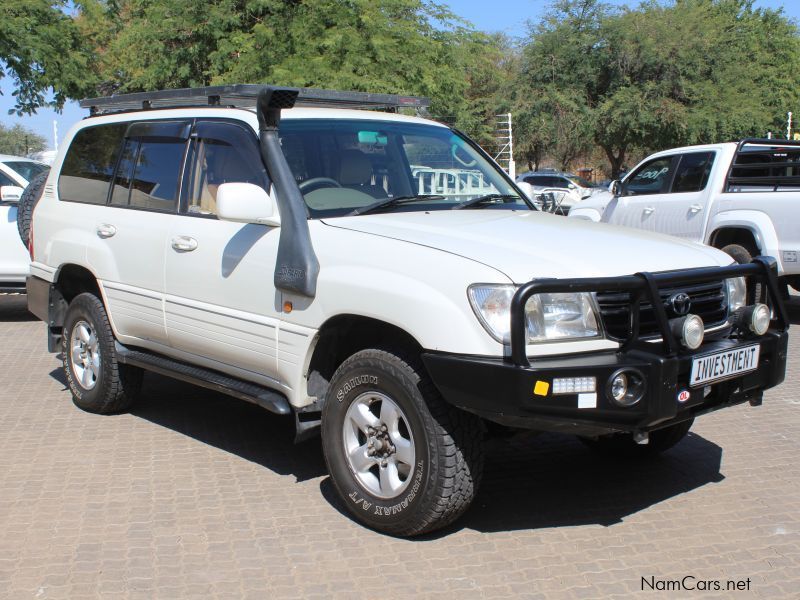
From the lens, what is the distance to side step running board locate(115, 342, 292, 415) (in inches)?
186

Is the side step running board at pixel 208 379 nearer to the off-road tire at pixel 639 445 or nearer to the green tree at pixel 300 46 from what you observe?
the off-road tire at pixel 639 445

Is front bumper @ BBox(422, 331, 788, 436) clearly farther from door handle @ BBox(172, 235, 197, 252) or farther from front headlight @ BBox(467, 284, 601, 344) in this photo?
door handle @ BBox(172, 235, 197, 252)

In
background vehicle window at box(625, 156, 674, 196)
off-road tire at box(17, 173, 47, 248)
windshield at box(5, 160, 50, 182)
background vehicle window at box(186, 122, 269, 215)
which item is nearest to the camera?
background vehicle window at box(186, 122, 269, 215)

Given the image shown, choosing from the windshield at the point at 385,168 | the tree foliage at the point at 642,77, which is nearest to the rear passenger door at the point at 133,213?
the windshield at the point at 385,168

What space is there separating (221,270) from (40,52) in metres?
16.2

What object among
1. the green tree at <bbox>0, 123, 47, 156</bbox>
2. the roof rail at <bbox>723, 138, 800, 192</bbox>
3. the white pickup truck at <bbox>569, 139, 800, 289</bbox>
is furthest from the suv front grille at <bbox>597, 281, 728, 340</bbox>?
the green tree at <bbox>0, 123, 47, 156</bbox>

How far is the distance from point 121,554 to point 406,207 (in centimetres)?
218

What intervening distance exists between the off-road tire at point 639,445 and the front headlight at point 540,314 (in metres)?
1.55

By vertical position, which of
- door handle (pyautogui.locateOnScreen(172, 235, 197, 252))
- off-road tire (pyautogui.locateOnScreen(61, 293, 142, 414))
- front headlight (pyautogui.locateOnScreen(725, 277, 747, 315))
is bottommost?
off-road tire (pyautogui.locateOnScreen(61, 293, 142, 414))

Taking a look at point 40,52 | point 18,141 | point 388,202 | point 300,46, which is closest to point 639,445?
point 388,202

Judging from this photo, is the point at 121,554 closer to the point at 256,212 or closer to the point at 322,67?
the point at 256,212

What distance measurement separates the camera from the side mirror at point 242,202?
4449mm

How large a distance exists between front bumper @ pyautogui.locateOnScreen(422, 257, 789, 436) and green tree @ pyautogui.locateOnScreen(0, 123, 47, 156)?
6689 centimetres

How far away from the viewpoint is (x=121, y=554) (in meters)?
4.09
